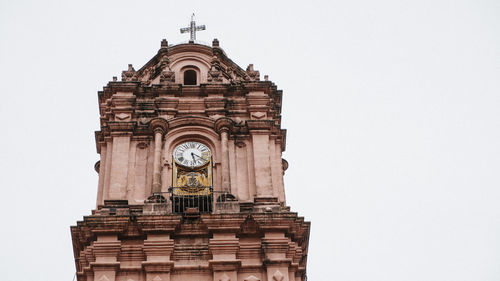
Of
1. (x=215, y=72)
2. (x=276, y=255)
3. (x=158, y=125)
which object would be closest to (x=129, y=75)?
(x=215, y=72)

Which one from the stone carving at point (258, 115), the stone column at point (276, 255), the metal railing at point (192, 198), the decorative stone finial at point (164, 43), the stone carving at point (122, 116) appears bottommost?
the stone column at point (276, 255)

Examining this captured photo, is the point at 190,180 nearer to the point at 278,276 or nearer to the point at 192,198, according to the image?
the point at 192,198

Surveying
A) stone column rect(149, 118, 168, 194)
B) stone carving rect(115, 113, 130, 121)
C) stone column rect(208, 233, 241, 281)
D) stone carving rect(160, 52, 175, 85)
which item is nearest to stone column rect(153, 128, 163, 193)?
stone column rect(149, 118, 168, 194)

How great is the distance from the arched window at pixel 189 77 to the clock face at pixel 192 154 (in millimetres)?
3794

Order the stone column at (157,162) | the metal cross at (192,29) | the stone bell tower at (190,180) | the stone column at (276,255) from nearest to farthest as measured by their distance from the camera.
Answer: the stone column at (276,255), the stone bell tower at (190,180), the stone column at (157,162), the metal cross at (192,29)

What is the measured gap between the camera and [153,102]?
2722cm

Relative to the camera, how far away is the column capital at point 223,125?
85.0 feet

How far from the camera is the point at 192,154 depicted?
25719mm

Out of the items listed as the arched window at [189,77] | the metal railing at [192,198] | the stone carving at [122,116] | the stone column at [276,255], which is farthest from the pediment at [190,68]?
the stone column at [276,255]

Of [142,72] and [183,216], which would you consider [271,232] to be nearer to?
[183,216]

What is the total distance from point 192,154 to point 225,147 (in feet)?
3.44

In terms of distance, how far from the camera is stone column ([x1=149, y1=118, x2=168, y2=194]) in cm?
2433

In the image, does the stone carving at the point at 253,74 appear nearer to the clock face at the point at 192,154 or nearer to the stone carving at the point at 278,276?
the clock face at the point at 192,154

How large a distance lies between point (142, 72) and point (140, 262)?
8631 mm
